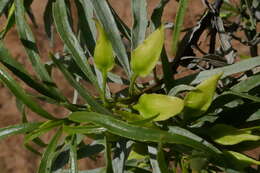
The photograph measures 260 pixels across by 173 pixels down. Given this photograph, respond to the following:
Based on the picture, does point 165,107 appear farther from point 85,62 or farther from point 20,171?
point 20,171

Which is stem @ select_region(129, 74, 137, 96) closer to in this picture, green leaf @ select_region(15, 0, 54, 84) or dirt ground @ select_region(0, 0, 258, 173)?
green leaf @ select_region(15, 0, 54, 84)

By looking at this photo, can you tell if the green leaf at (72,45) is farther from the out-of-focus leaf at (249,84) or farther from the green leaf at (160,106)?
the out-of-focus leaf at (249,84)

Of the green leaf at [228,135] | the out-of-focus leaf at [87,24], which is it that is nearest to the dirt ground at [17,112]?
the out-of-focus leaf at [87,24]

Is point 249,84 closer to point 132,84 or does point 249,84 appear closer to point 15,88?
point 132,84

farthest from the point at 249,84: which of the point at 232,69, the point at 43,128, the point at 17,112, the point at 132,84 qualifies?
the point at 17,112

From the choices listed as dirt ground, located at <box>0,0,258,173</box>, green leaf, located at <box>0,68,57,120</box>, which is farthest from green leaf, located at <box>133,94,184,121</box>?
dirt ground, located at <box>0,0,258,173</box>

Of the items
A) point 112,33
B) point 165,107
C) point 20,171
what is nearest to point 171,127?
point 165,107
